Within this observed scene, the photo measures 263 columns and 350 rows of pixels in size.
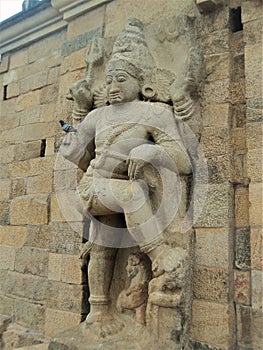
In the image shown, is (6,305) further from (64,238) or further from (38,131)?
(38,131)

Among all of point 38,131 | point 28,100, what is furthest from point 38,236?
point 28,100

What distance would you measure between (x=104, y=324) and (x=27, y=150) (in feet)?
6.74

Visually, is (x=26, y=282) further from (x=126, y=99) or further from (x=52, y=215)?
(x=126, y=99)

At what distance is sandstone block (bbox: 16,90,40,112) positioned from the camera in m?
3.82

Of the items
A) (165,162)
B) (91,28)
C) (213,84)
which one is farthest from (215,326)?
(91,28)

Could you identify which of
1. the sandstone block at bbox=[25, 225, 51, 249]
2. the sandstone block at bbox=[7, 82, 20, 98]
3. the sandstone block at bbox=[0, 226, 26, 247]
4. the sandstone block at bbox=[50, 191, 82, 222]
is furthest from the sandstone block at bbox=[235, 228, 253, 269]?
the sandstone block at bbox=[7, 82, 20, 98]

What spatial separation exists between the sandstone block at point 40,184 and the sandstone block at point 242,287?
185 cm

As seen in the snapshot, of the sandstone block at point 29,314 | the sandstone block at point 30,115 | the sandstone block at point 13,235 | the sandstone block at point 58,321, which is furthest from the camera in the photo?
the sandstone block at point 30,115

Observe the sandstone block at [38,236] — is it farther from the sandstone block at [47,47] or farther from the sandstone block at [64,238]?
the sandstone block at [47,47]

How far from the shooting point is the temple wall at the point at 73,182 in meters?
2.17

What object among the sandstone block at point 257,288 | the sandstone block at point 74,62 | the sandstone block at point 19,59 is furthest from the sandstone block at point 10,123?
the sandstone block at point 257,288

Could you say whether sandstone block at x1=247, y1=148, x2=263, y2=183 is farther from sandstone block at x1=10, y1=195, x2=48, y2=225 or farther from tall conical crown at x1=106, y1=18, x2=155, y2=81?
A: sandstone block at x1=10, y1=195, x2=48, y2=225

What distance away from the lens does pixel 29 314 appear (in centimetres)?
324

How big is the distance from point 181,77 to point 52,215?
1.56m
